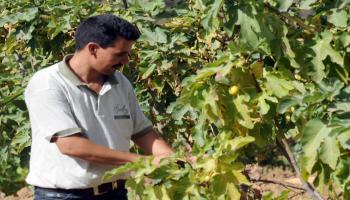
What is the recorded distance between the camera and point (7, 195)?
8758mm

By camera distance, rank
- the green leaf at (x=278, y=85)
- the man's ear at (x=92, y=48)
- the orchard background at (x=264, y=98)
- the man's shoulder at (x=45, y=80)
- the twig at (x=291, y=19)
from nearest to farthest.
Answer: the orchard background at (x=264, y=98), the green leaf at (x=278, y=85), the twig at (x=291, y=19), the man's shoulder at (x=45, y=80), the man's ear at (x=92, y=48)

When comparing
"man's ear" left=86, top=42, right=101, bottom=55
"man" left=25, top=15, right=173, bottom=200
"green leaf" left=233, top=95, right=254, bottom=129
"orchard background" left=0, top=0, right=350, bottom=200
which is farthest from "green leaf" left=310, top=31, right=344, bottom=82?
"man's ear" left=86, top=42, right=101, bottom=55

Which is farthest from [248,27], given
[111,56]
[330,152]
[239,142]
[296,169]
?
[111,56]

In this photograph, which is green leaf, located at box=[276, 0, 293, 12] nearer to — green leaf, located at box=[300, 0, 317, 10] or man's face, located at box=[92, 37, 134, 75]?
green leaf, located at box=[300, 0, 317, 10]

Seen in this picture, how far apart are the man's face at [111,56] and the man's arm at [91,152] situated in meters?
0.36

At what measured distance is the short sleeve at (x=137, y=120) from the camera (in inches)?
159

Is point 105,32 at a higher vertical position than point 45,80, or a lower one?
higher

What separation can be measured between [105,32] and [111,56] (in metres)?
0.11

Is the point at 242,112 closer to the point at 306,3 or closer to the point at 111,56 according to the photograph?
the point at 306,3

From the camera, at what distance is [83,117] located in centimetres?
370

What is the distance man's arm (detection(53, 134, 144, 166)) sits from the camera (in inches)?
138

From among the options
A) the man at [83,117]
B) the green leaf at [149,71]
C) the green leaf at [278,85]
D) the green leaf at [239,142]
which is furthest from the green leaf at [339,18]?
the green leaf at [149,71]

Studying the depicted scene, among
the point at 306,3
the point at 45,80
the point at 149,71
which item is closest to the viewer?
the point at 306,3

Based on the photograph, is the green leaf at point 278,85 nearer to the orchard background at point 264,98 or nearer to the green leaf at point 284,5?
the orchard background at point 264,98
